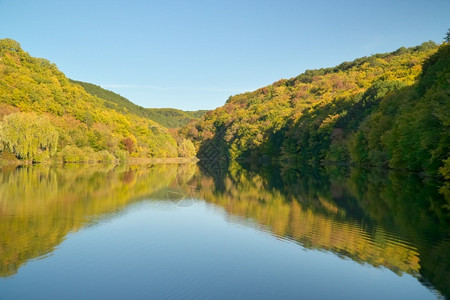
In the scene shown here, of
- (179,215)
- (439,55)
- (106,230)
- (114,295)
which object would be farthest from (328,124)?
(114,295)

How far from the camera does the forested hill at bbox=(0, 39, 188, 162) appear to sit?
57.4 m

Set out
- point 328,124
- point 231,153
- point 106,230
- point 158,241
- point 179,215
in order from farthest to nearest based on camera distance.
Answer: point 231,153 < point 328,124 < point 179,215 < point 106,230 < point 158,241

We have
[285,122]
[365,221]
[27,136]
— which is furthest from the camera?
[285,122]

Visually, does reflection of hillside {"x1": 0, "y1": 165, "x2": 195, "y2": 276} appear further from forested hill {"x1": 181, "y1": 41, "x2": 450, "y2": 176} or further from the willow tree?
the willow tree

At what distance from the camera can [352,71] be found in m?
129

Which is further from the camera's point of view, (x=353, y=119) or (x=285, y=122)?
(x=285, y=122)

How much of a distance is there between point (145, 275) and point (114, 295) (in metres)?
1.31

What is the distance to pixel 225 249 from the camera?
38.9 ft

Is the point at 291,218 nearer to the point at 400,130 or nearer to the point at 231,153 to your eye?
the point at 400,130

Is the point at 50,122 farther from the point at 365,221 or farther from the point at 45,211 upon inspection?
the point at 365,221

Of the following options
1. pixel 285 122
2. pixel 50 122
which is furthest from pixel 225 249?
pixel 285 122

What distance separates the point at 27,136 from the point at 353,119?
52889mm

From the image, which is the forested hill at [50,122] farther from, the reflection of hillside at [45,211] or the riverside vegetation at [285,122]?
the reflection of hillside at [45,211]

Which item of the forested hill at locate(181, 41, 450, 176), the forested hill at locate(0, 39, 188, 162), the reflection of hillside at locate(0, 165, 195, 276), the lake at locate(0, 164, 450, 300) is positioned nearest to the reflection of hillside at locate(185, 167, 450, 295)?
the lake at locate(0, 164, 450, 300)
